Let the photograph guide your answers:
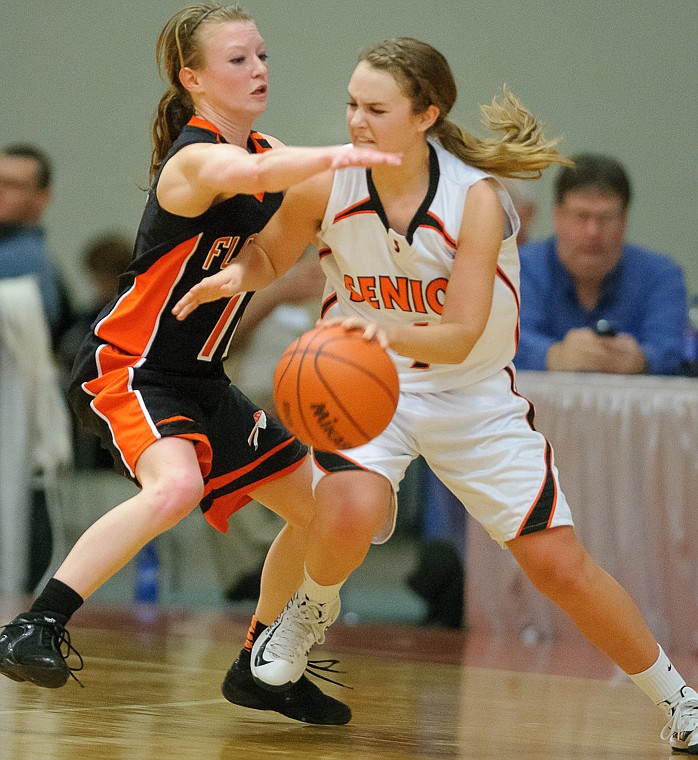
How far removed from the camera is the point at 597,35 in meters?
6.82

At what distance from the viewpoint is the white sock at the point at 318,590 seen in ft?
9.46

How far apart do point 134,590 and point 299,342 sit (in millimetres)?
4261

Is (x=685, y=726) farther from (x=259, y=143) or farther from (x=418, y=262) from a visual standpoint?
(x=259, y=143)

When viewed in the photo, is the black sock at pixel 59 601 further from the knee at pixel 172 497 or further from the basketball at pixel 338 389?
the basketball at pixel 338 389

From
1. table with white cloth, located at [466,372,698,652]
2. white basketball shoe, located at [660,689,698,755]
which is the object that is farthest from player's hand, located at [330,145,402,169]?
table with white cloth, located at [466,372,698,652]

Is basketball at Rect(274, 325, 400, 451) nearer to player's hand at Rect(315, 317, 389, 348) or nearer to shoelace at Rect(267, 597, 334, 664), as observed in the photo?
player's hand at Rect(315, 317, 389, 348)

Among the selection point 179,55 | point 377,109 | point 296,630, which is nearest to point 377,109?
point 377,109

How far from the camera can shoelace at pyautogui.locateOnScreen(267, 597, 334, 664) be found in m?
2.93

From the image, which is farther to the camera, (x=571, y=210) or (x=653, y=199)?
(x=653, y=199)

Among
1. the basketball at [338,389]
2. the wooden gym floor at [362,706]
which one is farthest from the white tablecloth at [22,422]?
the basketball at [338,389]

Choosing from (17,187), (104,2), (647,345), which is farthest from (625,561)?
(104,2)

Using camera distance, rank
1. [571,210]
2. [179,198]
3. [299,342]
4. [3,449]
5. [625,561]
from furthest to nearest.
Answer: [3,449] < [571,210] < [625,561] < [179,198] < [299,342]

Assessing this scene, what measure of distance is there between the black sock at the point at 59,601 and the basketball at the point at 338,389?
1.90 ft

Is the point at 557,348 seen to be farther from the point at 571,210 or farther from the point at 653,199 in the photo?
the point at 653,199
